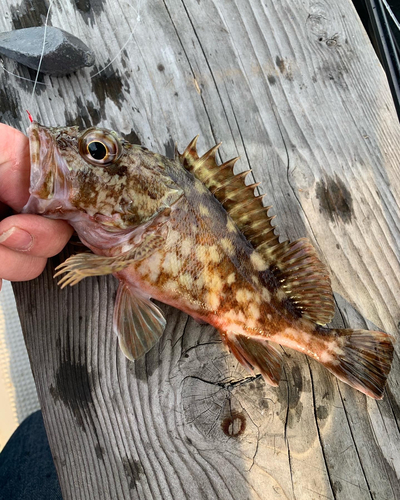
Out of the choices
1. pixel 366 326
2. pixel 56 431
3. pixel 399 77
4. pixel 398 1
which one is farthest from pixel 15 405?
pixel 398 1

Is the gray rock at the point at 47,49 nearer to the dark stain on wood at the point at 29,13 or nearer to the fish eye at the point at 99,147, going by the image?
the dark stain on wood at the point at 29,13

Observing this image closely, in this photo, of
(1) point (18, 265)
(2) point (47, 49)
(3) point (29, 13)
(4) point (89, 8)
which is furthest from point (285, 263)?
(3) point (29, 13)

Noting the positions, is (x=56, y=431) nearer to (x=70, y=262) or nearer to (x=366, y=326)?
(x=70, y=262)

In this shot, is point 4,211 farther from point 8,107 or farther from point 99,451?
point 99,451

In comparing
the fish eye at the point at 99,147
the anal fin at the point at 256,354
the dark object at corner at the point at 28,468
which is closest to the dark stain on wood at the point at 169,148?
the fish eye at the point at 99,147

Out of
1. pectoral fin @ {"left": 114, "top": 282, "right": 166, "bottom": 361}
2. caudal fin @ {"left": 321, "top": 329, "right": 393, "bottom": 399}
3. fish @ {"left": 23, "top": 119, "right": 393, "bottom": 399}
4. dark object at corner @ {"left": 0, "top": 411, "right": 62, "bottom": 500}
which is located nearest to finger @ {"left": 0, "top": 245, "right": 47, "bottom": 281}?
fish @ {"left": 23, "top": 119, "right": 393, "bottom": 399}
